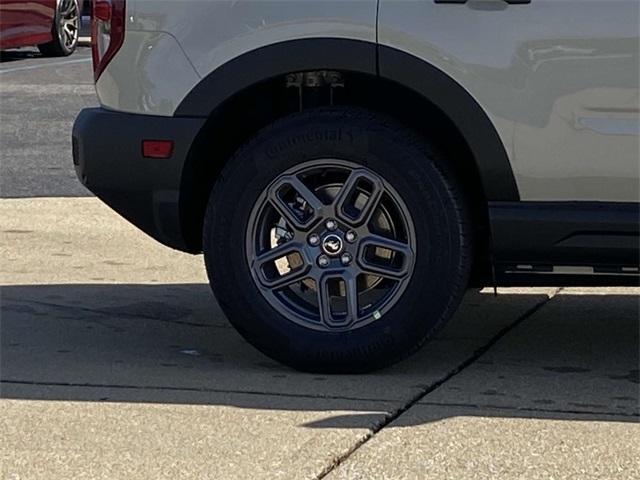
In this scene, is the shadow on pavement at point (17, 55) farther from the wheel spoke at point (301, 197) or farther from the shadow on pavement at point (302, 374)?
the wheel spoke at point (301, 197)

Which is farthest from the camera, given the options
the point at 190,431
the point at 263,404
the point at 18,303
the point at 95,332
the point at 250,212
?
the point at 18,303

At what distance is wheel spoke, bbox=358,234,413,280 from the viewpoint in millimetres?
5316

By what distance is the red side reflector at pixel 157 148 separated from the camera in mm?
5391

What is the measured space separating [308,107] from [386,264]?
0.63 metres

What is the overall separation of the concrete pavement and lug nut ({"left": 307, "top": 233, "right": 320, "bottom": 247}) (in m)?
0.45

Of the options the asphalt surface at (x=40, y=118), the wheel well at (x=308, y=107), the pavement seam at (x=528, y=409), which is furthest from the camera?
the asphalt surface at (x=40, y=118)

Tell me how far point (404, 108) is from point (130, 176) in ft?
3.11

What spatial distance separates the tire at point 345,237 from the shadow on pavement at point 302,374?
0.13 metres

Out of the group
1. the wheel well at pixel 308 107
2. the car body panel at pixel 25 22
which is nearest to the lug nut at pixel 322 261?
the wheel well at pixel 308 107

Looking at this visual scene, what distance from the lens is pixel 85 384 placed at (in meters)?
5.30

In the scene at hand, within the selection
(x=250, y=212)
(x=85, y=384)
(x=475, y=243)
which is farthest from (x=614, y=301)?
(x=85, y=384)

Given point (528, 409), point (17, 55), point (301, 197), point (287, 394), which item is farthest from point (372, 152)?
point (17, 55)

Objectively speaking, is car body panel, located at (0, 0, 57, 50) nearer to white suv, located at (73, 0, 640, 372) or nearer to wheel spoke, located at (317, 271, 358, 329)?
white suv, located at (73, 0, 640, 372)

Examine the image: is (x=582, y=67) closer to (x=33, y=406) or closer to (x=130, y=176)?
(x=130, y=176)
